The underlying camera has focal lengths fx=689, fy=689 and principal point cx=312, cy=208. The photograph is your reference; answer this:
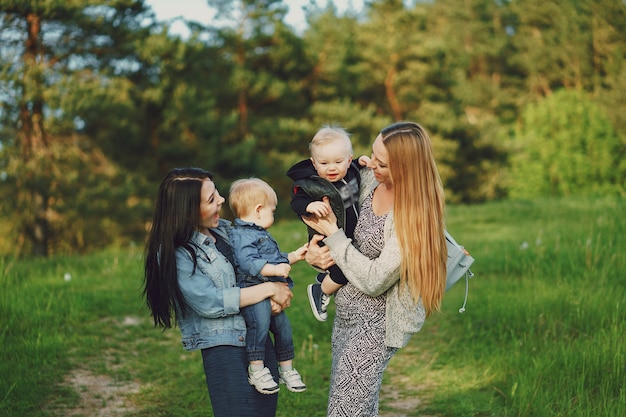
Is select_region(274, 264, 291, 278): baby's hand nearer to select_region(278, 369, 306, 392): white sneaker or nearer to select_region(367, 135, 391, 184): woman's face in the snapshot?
select_region(278, 369, 306, 392): white sneaker

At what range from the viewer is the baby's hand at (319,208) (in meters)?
3.38

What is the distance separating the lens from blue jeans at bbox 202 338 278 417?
10.2ft

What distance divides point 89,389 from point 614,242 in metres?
6.33

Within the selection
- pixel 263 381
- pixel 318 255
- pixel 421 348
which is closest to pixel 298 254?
pixel 318 255

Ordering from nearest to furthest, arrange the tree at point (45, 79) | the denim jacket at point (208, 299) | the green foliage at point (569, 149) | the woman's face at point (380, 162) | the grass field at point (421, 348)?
1. the denim jacket at point (208, 299)
2. the woman's face at point (380, 162)
3. the grass field at point (421, 348)
4. the tree at point (45, 79)
5. the green foliage at point (569, 149)

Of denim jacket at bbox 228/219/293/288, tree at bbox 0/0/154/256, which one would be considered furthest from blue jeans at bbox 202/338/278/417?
tree at bbox 0/0/154/256

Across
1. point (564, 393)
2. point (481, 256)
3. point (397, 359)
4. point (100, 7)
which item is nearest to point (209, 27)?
point (100, 7)

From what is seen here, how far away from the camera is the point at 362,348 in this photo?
3365 mm

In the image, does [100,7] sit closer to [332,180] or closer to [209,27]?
[209,27]

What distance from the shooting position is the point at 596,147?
122ft

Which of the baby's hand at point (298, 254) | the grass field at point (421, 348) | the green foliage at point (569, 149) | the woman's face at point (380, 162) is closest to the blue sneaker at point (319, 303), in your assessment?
the baby's hand at point (298, 254)

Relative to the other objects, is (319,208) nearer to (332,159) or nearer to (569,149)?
(332,159)

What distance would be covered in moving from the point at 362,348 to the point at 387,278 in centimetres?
39

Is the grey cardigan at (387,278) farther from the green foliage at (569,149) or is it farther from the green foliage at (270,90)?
the green foliage at (569,149)
